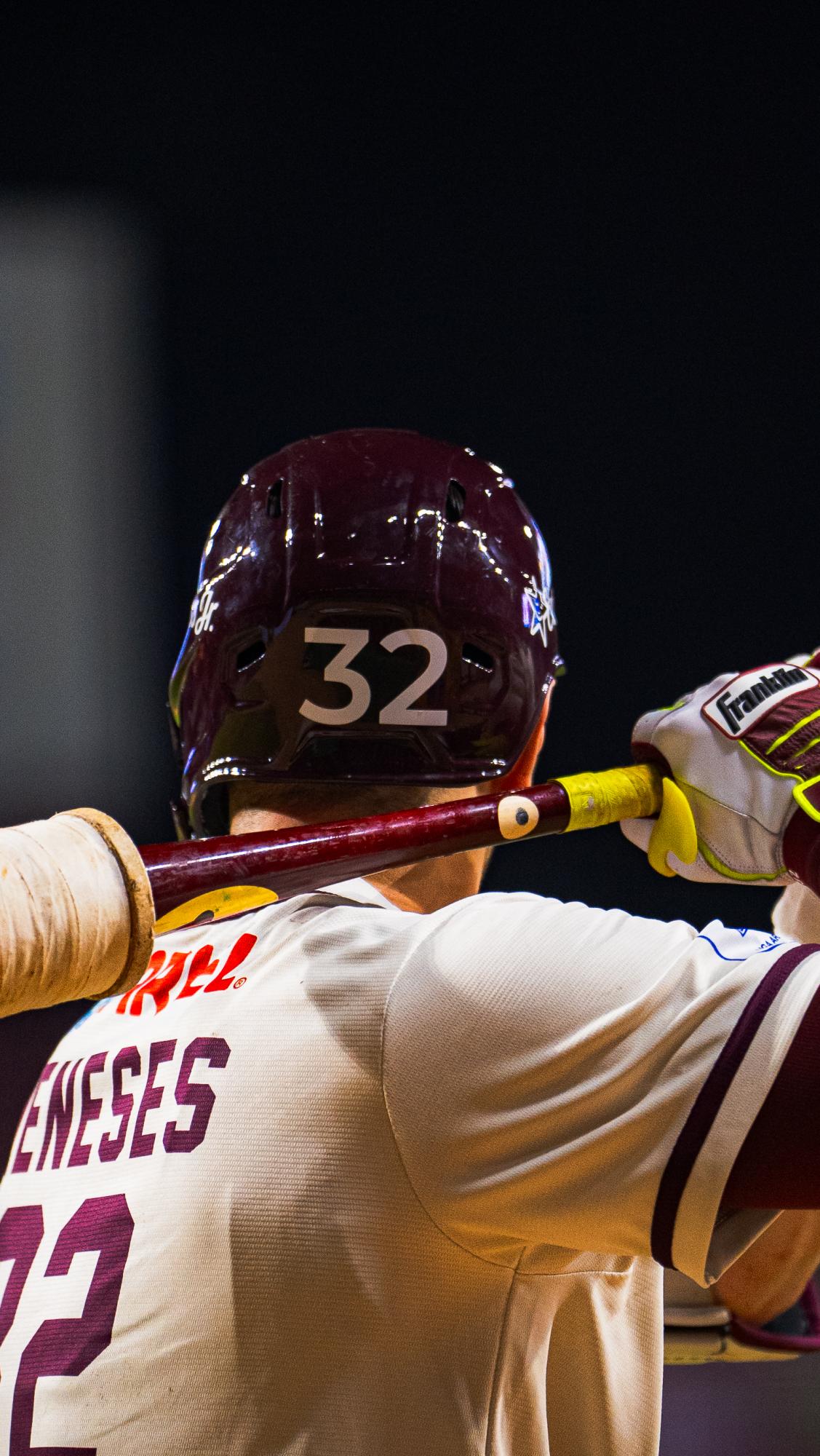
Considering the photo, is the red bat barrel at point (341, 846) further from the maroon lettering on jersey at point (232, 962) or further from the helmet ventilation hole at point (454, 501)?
the helmet ventilation hole at point (454, 501)

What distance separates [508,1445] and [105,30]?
2923 millimetres

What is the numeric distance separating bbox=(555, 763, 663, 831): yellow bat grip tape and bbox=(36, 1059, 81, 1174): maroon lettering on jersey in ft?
1.65

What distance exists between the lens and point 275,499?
56.7 inches

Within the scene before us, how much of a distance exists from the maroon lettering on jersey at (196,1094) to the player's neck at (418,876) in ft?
0.80

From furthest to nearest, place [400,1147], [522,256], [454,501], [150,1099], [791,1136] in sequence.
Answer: [522,256] < [454,501] < [150,1099] < [400,1147] < [791,1136]

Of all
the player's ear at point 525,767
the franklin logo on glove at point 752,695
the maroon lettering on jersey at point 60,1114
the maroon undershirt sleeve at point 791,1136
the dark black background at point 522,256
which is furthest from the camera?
the dark black background at point 522,256

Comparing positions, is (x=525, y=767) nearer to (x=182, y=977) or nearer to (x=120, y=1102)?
(x=182, y=977)

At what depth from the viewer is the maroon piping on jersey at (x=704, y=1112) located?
91 cm

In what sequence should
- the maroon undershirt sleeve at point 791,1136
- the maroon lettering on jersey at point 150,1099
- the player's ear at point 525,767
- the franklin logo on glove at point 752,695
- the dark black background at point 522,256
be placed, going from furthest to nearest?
the dark black background at point 522,256
the player's ear at point 525,767
the franklin logo on glove at point 752,695
the maroon lettering on jersey at point 150,1099
the maroon undershirt sleeve at point 791,1136

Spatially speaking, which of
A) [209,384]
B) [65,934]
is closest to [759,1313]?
[65,934]

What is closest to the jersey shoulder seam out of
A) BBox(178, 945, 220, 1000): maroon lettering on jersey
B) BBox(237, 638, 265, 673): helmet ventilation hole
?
BBox(178, 945, 220, 1000): maroon lettering on jersey

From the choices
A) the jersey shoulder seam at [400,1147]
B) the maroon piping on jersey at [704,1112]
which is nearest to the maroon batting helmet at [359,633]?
the jersey shoulder seam at [400,1147]

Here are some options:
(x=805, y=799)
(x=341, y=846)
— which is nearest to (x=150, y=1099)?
(x=341, y=846)

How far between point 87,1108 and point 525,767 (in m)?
0.56
